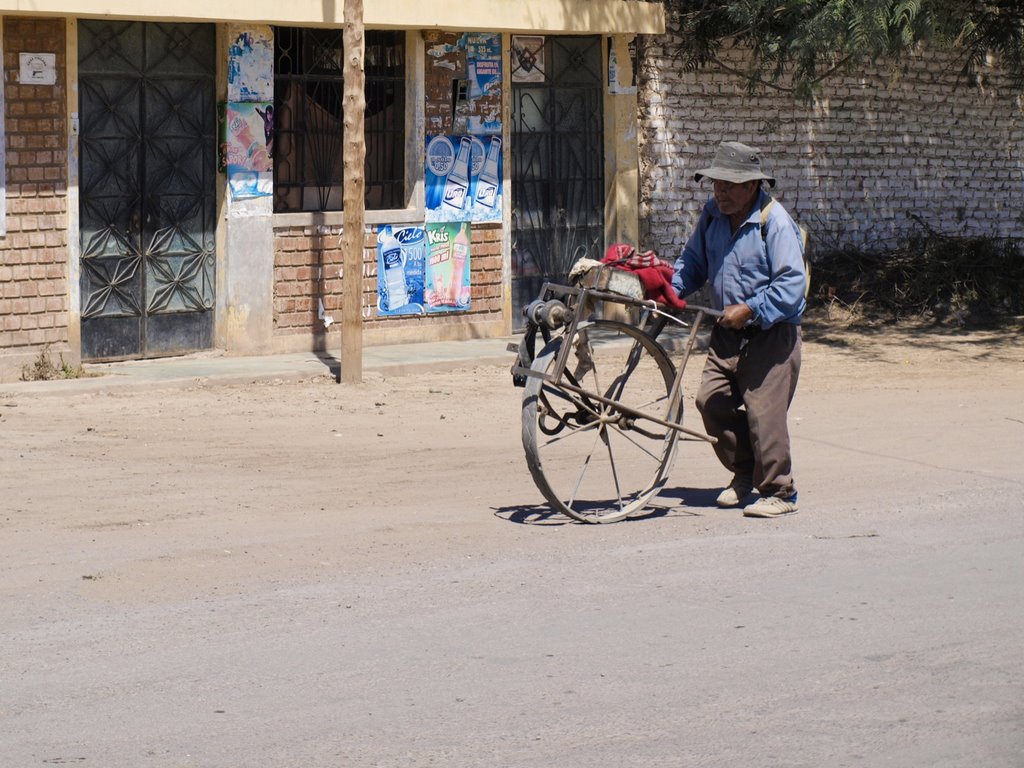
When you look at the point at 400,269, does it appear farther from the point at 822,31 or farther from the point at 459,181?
the point at 822,31

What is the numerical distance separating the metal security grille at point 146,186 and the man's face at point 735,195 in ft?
21.2

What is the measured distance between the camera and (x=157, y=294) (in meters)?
13.2

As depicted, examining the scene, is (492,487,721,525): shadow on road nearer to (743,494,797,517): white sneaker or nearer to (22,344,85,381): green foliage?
(743,494,797,517): white sneaker

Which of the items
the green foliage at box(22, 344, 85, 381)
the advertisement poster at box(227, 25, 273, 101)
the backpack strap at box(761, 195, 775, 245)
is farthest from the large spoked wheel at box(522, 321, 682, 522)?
the advertisement poster at box(227, 25, 273, 101)

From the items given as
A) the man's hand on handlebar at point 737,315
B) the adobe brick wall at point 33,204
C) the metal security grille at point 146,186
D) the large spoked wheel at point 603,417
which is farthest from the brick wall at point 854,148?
the man's hand on handlebar at point 737,315

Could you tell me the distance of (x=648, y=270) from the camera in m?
7.86

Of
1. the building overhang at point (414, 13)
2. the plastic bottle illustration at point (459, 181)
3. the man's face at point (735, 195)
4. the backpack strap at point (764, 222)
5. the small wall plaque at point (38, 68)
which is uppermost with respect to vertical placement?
the building overhang at point (414, 13)

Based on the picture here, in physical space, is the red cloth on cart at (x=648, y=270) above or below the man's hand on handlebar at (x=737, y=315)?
above

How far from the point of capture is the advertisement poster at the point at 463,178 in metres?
14.8

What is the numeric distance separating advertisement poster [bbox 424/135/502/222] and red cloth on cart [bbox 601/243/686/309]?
700cm

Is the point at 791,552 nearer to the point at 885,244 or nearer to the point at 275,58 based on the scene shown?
the point at 275,58

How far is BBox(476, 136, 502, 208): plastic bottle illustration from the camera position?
1516cm

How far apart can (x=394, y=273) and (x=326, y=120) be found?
1.46 metres

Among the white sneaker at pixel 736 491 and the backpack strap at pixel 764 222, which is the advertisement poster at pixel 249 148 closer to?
the white sneaker at pixel 736 491
